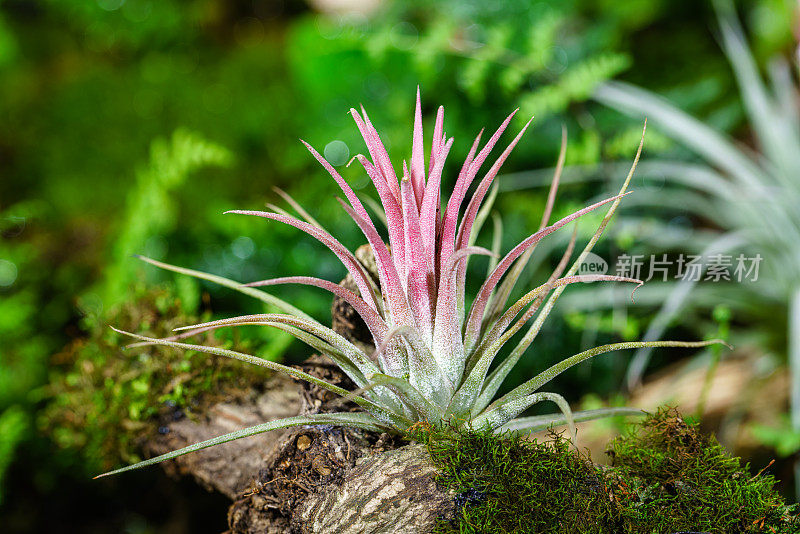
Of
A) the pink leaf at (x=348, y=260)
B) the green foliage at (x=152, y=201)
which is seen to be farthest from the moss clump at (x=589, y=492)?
the green foliage at (x=152, y=201)

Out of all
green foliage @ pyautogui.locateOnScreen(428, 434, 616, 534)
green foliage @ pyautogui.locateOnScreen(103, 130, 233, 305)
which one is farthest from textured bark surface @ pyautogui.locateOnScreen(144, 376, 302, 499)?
green foliage @ pyautogui.locateOnScreen(103, 130, 233, 305)

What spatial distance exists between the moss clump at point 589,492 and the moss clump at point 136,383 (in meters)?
0.37

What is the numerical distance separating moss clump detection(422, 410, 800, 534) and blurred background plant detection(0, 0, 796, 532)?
0.47 m

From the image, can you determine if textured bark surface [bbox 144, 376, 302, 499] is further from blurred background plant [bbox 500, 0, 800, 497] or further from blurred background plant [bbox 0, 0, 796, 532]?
blurred background plant [bbox 500, 0, 800, 497]

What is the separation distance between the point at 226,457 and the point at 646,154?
1533 millimetres

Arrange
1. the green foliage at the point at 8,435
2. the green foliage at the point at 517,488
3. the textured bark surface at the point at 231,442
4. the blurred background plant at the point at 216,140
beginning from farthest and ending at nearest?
the blurred background plant at the point at 216,140 < the green foliage at the point at 8,435 < the textured bark surface at the point at 231,442 < the green foliage at the point at 517,488

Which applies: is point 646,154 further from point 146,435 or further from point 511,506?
point 146,435

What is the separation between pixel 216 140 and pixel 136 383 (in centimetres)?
140

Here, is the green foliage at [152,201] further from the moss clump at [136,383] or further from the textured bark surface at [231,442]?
the textured bark surface at [231,442]

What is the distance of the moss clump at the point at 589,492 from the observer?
0.59 m

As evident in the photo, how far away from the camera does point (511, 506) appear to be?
1.95 ft

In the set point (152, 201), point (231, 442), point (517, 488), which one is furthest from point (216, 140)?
point (517, 488)

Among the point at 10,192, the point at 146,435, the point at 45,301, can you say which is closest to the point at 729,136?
the point at 146,435

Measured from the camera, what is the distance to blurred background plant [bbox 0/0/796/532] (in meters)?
A: 1.35
